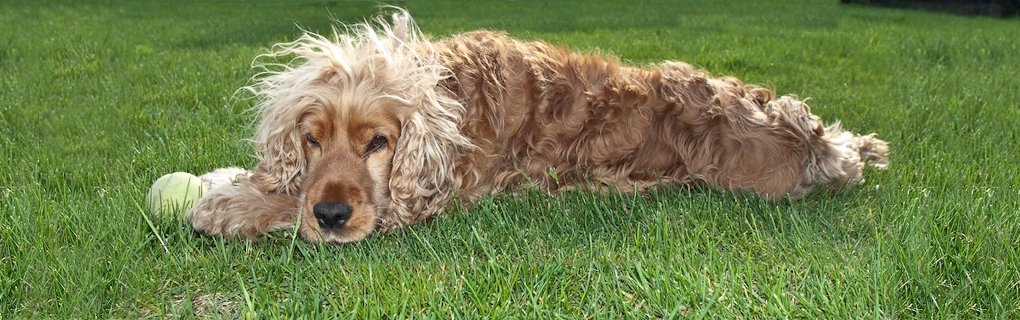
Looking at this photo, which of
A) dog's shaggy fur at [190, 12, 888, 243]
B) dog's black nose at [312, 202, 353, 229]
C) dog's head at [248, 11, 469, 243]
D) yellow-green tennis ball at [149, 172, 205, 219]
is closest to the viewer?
dog's black nose at [312, 202, 353, 229]

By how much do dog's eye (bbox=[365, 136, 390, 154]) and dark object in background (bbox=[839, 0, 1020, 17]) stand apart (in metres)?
20.6

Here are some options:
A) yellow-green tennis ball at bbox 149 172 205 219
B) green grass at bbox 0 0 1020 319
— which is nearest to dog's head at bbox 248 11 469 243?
green grass at bbox 0 0 1020 319

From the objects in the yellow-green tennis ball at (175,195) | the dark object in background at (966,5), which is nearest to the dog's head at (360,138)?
the yellow-green tennis ball at (175,195)

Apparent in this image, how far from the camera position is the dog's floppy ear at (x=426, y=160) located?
359 cm

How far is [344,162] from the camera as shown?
344 centimetres

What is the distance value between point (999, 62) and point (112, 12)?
44.9 feet

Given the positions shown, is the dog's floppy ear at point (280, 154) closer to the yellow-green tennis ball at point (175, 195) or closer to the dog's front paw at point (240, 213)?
the dog's front paw at point (240, 213)

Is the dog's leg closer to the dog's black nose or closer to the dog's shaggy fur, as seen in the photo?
the dog's shaggy fur

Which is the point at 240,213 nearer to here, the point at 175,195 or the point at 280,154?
the point at 280,154

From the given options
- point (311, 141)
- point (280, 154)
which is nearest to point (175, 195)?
point (280, 154)

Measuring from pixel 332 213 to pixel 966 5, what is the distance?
70.4ft

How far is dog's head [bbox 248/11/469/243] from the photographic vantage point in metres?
3.39

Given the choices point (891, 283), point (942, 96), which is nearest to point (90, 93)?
point (891, 283)

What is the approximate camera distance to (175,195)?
390 cm
